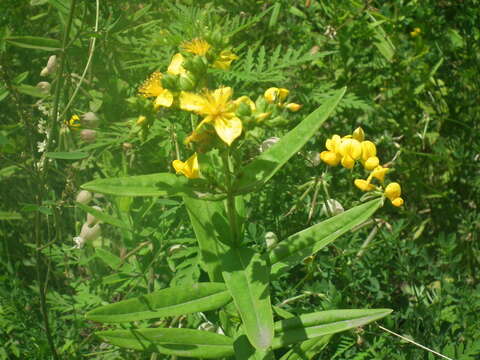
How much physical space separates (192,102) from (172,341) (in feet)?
2.01

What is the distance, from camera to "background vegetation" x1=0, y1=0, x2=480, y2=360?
66.3 inches

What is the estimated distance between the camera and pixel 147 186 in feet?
4.28

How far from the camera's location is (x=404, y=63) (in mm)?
2596

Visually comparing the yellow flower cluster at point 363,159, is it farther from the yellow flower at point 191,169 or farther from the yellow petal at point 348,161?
the yellow flower at point 191,169

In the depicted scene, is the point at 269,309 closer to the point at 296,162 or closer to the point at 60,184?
the point at 296,162

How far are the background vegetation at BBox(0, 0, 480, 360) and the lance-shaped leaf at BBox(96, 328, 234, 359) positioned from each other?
180 mm

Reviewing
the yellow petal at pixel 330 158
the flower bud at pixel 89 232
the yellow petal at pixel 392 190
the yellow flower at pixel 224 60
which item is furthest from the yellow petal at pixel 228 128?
the flower bud at pixel 89 232

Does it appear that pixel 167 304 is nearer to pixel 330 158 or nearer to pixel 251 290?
pixel 251 290

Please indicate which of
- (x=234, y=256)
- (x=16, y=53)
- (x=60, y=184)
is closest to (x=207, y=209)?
(x=234, y=256)

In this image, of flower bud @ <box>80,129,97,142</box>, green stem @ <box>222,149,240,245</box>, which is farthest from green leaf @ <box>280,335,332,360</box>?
flower bud @ <box>80,129,97,142</box>

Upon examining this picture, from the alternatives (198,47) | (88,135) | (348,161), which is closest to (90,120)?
(88,135)

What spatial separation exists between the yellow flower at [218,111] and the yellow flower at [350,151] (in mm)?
444

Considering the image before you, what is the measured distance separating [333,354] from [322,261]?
0.98 feet

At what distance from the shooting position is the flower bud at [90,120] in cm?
185
